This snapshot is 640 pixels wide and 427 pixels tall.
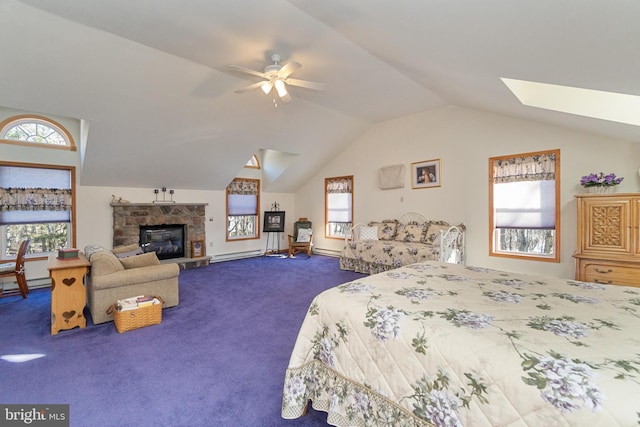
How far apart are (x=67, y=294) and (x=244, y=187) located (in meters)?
4.47

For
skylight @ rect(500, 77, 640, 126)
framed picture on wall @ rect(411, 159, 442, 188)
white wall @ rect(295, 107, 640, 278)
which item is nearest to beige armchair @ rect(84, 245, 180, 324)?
white wall @ rect(295, 107, 640, 278)

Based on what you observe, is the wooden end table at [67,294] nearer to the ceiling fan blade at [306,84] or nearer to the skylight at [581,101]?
the ceiling fan blade at [306,84]

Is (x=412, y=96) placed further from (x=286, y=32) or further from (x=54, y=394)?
(x=54, y=394)

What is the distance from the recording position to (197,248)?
6.22m

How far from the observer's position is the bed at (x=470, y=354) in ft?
2.93

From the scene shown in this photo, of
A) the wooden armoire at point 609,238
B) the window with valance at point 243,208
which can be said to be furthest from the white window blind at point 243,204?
the wooden armoire at point 609,238

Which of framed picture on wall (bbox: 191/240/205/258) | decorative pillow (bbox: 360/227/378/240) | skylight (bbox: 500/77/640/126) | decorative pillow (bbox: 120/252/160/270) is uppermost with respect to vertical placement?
skylight (bbox: 500/77/640/126)

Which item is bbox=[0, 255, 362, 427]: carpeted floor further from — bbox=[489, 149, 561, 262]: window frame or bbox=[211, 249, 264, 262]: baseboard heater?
bbox=[489, 149, 561, 262]: window frame

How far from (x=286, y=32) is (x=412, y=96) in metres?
2.63

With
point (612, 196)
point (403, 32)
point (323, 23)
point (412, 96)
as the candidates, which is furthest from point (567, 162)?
point (323, 23)

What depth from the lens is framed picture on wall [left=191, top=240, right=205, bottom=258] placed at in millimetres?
6162

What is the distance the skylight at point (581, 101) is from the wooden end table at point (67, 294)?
482 cm

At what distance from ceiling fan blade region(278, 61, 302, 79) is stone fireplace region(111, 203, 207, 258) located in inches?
159

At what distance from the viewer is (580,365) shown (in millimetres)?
927
